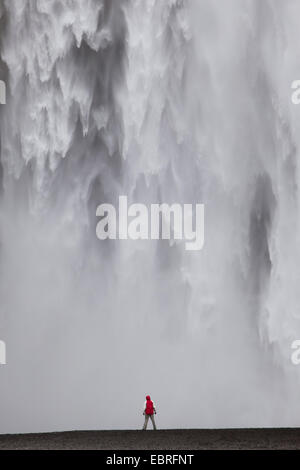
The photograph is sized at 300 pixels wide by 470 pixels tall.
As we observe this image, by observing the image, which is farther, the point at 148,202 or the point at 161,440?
the point at 148,202

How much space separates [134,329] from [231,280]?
477 centimetres

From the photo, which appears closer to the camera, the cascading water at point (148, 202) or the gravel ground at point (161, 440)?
the gravel ground at point (161, 440)

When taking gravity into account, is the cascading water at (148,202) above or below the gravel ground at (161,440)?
above

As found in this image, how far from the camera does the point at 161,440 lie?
2150 centimetres

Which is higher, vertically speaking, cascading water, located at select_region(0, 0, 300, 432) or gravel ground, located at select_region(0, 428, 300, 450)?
cascading water, located at select_region(0, 0, 300, 432)

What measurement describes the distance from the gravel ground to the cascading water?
5954 mm

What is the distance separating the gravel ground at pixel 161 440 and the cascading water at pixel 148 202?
595 cm

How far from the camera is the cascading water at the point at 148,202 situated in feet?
99.5

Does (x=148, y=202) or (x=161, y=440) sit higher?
(x=148, y=202)

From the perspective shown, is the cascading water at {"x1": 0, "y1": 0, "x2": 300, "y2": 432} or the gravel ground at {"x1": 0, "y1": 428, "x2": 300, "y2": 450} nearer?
the gravel ground at {"x1": 0, "y1": 428, "x2": 300, "y2": 450}

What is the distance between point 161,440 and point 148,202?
12723 mm

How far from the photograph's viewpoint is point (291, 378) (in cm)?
3077

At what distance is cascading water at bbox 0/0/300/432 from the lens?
30.3 meters
